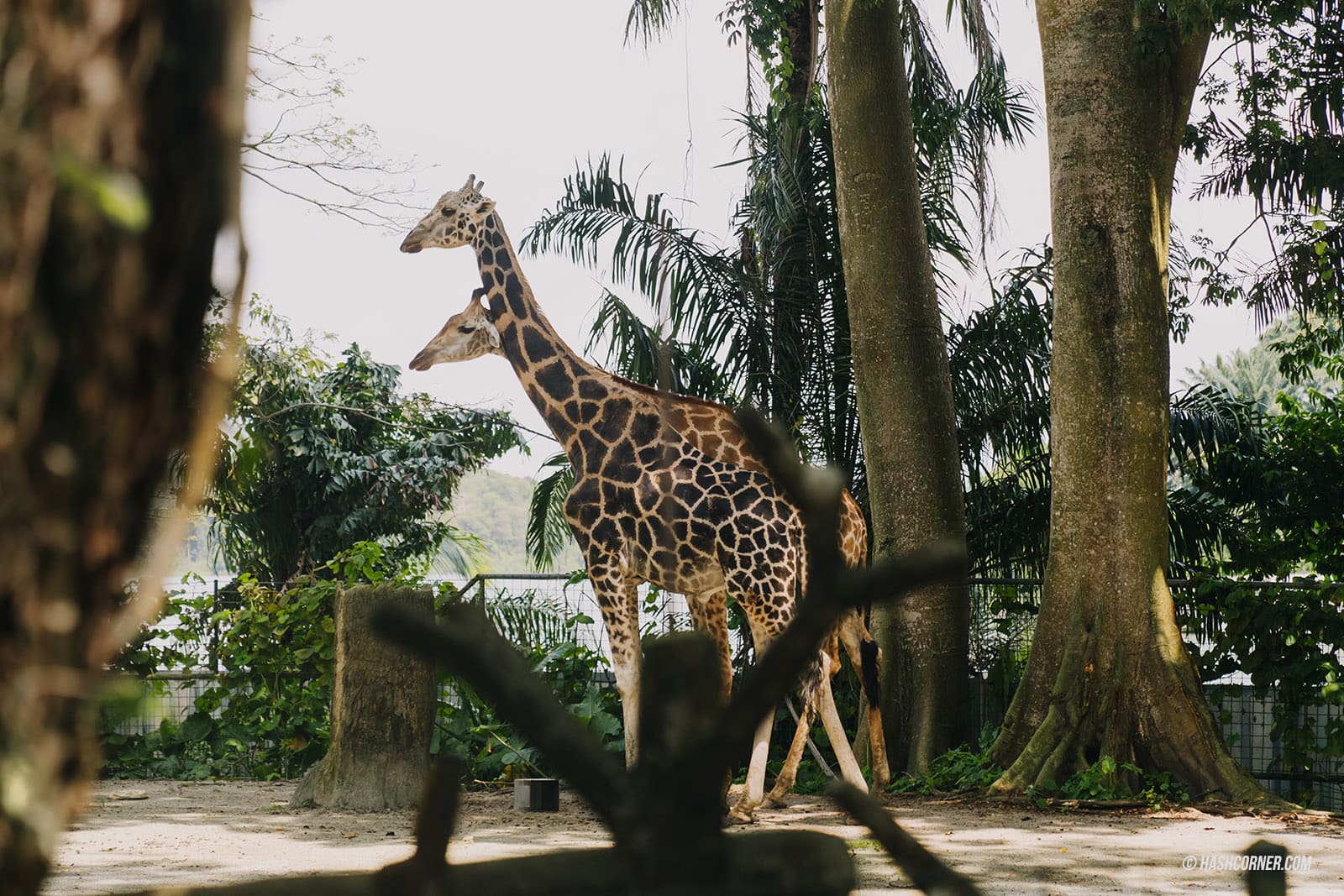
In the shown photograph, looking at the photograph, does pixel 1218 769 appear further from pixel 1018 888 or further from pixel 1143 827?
pixel 1018 888

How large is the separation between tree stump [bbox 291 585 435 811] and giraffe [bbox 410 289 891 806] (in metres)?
1.62

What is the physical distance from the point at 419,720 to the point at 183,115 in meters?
7.02

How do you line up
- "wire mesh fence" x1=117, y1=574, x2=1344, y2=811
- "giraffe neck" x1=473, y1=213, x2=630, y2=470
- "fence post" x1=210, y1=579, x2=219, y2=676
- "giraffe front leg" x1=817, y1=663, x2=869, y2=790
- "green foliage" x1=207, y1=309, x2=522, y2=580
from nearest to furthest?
"giraffe front leg" x1=817, y1=663, x2=869, y2=790
"giraffe neck" x1=473, y1=213, x2=630, y2=470
"wire mesh fence" x1=117, y1=574, x2=1344, y2=811
"fence post" x1=210, y1=579, x2=219, y2=676
"green foliage" x1=207, y1=309, x2=522, y2=580

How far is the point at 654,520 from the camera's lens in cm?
744

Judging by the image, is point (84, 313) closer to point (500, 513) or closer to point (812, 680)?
point (812, 680)

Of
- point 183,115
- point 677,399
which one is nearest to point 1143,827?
point 677,399

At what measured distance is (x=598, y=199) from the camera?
442 inches

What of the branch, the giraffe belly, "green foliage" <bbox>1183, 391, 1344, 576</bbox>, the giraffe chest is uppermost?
"green foliage" <bbox>1183, 391, 1344, 576</bbox>

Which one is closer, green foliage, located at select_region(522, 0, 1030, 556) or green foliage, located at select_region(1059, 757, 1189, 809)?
green foliage, located at select_region(1059, 757, 1189, 809)

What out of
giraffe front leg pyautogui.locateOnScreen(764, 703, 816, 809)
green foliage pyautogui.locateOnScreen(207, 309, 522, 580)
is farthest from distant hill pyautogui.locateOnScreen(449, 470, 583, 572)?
giraffe front leg pyautogui.locateOnScreen(764, 703, 816, 809)

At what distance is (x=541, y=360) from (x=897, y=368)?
2.68 m

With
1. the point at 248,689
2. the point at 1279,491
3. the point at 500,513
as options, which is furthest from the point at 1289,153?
the point at 500,513

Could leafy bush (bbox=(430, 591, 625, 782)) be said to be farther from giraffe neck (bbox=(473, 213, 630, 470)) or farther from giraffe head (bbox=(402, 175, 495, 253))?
giraffe head (bbox=(402, 175, 495, 253))

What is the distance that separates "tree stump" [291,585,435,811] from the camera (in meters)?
7.49
